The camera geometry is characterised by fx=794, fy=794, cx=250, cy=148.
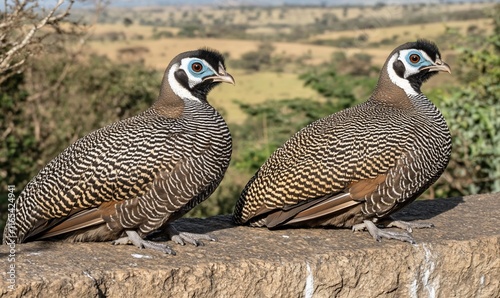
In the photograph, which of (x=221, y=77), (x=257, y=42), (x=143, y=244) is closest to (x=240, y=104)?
(x=221, y=77)

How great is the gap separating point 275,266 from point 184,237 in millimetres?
744

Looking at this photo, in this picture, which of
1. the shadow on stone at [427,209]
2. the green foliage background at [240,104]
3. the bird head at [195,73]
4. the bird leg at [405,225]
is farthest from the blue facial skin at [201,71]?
the green foliage background at [240,104]

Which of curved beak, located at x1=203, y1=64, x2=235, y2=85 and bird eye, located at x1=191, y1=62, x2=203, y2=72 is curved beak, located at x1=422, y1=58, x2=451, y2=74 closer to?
curved beak, located at x1=203, y1=64, x2=235, y2=85

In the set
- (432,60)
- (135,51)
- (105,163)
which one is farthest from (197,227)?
(135,51)

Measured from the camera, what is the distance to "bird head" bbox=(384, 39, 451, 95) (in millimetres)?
6055

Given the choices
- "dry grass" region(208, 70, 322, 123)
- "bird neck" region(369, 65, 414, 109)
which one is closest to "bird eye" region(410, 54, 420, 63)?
"bird neck" region(369, 65, 414, 109)

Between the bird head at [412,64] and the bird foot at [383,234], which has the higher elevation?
the bird head at [412,64]

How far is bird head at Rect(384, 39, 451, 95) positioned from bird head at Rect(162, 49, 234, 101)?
1409 mm

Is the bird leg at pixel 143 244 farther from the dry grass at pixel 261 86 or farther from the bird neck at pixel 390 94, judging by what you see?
the dry grass at pixel 261 86

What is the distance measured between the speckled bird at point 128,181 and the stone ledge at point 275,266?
150 millimetres

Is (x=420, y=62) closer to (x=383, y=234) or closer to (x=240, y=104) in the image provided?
(x=383, y=234)

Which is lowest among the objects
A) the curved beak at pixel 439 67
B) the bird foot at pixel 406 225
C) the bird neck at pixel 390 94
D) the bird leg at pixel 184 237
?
the bird foot at pixel 406 225

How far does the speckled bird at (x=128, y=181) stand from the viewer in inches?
199

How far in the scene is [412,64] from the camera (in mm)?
6070
